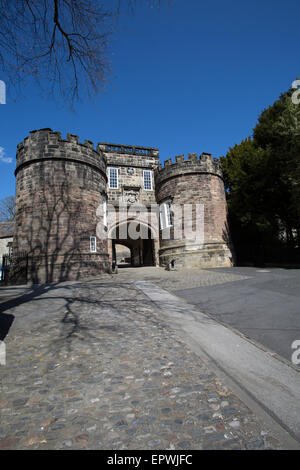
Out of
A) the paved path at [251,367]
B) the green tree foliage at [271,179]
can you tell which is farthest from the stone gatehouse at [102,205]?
the paved path at [251,367]

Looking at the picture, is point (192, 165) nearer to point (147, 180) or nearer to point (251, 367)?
point (147, 180)

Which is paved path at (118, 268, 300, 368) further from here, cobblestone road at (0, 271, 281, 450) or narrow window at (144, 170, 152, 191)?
narrow window at (144, 170, 152, 191)

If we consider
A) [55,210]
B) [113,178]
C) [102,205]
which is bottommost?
[55,210]

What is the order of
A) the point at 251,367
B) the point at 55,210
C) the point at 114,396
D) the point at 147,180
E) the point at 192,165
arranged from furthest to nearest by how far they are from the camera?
1. the point at 147,180
2. the point at 192,165
3. the point at 55,210
4. the point at 251,367
5. the point at 114,396

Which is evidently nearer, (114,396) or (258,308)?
(114,396)

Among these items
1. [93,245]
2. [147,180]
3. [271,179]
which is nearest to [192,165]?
[147,180]

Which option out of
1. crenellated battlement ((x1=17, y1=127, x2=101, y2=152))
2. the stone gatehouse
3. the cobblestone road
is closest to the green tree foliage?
the stone gatehouse

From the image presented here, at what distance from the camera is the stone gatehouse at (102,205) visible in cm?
1252

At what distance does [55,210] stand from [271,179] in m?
14.8

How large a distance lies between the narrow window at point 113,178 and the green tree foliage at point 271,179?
10.1 m

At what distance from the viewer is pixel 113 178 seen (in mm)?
19766

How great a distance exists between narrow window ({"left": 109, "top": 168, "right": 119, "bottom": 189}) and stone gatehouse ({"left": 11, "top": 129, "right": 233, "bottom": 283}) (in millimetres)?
93

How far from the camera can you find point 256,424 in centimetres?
189
